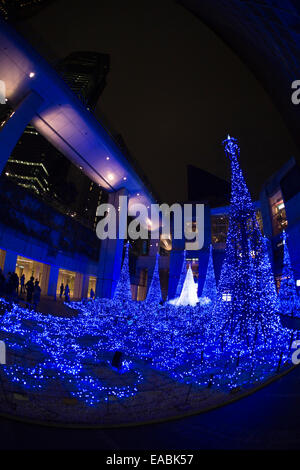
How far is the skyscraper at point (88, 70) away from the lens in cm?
6367

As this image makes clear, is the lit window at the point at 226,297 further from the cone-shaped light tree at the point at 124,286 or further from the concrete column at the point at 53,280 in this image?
the concrete column at the point at 53,280

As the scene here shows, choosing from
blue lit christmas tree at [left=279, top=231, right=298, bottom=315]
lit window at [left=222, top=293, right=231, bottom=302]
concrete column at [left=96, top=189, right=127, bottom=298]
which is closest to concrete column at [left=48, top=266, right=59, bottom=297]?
concrete column at [left=96, top=189, right=127, bottom=298]

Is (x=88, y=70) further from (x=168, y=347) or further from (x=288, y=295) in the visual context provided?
(x=168, y=347)

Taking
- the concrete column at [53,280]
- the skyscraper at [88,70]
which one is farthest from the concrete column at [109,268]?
the skyscraper at [88,70]

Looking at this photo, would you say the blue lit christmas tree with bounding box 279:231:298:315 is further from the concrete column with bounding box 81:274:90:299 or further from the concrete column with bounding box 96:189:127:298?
the concrete column with bounding box 81:274:90:299

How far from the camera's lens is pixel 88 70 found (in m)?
66.2

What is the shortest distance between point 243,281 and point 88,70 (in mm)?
81809

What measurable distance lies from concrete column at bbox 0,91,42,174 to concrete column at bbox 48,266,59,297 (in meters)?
13.0

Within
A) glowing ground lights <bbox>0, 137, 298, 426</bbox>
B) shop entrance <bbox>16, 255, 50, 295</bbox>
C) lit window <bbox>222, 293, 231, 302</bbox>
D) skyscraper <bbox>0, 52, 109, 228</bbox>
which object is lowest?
glowing ground lights <bbox>0, 137, 298, 426</bbox>

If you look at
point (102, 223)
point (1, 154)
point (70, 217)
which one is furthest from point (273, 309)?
point (70, 217)

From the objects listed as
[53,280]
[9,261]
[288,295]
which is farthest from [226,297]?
[53,280]

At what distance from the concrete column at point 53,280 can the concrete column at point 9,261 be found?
480cm

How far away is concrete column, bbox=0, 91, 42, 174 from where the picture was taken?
1252 cm

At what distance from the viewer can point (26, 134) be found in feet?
180
